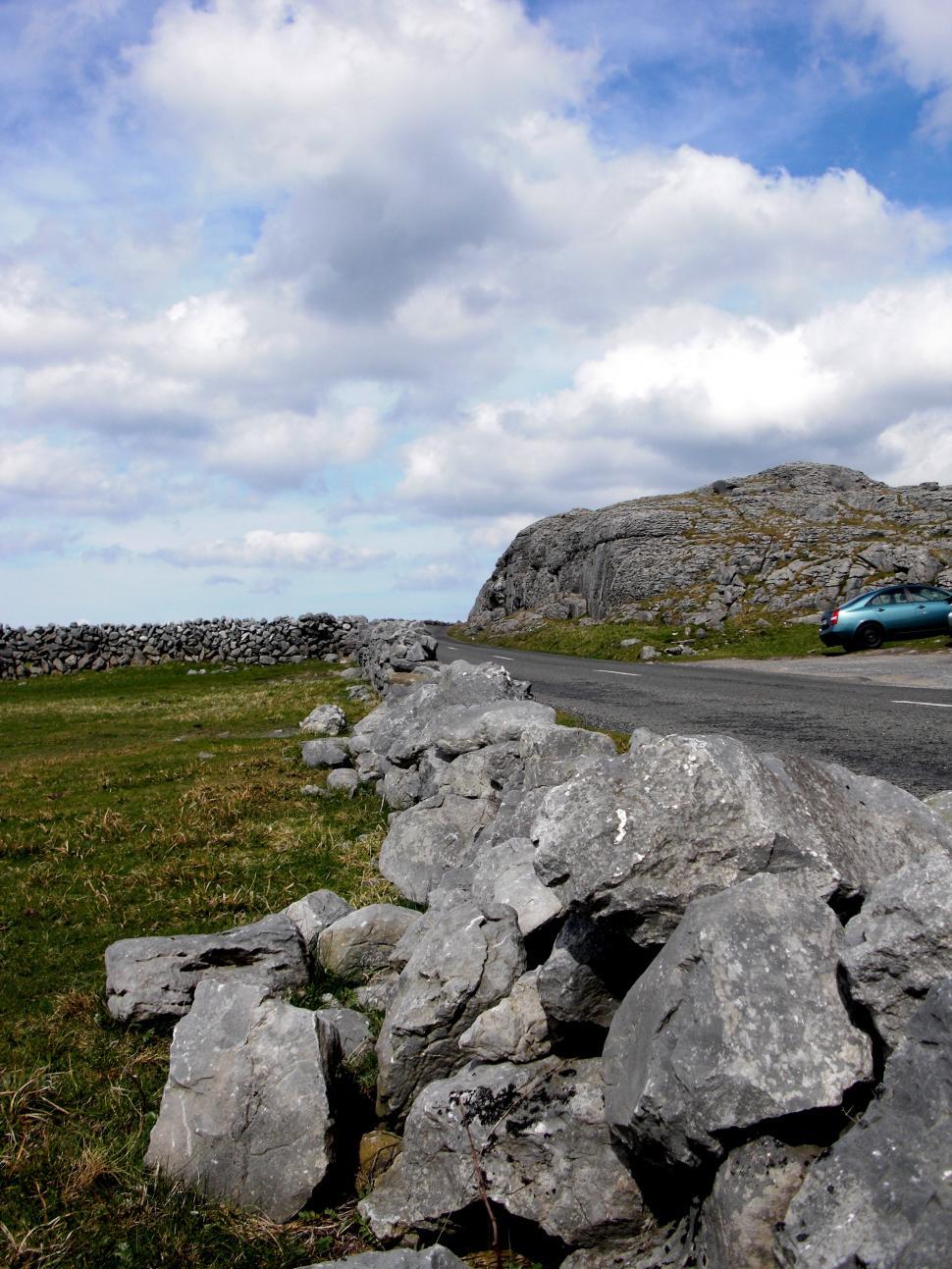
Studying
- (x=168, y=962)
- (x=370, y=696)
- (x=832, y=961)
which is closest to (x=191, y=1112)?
(x=168, y=962)

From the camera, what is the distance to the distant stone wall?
4038cm

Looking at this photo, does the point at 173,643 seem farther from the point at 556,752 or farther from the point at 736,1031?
the point at 736,1031

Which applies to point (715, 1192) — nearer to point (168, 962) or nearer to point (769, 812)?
point (769, 812)

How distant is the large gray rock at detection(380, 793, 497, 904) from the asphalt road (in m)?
4.26

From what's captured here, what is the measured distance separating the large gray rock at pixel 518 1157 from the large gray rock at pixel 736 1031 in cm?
37

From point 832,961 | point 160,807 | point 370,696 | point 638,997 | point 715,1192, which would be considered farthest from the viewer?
point 370,696

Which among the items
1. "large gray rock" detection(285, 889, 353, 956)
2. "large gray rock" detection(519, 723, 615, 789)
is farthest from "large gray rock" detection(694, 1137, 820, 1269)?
"large gray rock" detection(285, 889, 353, 956)

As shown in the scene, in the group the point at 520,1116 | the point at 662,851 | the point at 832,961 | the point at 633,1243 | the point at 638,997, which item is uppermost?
the point at 662,851

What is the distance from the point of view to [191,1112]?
4.94 metres

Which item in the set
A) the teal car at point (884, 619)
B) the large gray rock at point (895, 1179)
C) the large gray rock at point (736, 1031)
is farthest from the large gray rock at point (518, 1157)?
the teal car at point (884, 619)

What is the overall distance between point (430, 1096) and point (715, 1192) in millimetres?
1771

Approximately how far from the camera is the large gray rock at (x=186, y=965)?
6418mm

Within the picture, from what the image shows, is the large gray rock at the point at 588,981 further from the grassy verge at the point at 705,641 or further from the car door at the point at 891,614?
the car door at the point at 891,614

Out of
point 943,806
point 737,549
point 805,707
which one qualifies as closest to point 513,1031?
point 943,806
